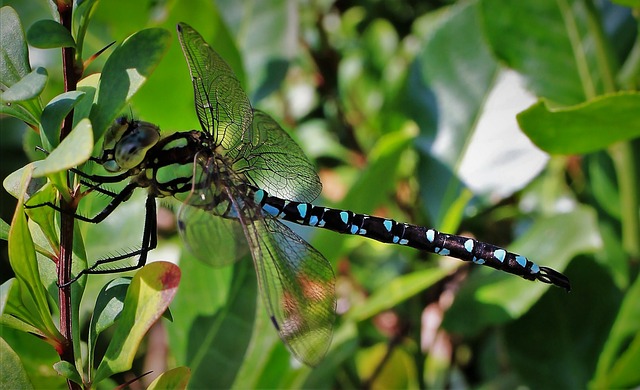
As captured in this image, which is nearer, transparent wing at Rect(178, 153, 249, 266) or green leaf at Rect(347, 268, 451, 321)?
transparent wing at Rect(178, 153, 249, 266)

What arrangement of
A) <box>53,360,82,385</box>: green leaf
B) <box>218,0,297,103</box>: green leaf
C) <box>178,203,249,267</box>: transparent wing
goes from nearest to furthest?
1. <box>53,360,82,385</box>: green leaf
2. <box>178,203,249,267</box>: transparent wing
3. <box>218,0,297,103</box>: green leaf

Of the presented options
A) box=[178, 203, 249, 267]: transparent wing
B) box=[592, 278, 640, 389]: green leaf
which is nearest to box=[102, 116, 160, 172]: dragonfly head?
box=[178, 203, 249, 267]: transparent wing

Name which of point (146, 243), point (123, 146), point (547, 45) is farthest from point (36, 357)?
point (547, 45)

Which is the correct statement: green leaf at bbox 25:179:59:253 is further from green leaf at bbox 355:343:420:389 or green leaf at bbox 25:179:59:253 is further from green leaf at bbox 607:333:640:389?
green leaf at bbox 355:343:420:389

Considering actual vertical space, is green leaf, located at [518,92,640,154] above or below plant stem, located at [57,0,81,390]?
above

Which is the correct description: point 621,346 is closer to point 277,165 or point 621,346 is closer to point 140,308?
point 277,165

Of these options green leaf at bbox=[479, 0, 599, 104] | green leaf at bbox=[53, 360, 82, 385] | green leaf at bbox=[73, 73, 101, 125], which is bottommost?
green leaf at bbox=[53, 360, 82, 385]

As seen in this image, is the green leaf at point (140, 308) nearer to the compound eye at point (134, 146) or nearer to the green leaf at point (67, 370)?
the green leaf at point (67, 370)
